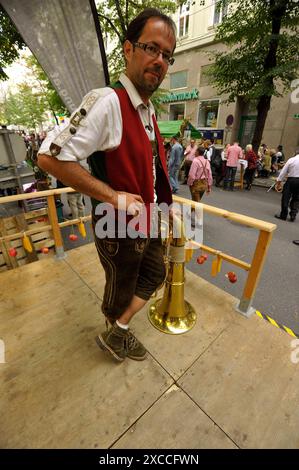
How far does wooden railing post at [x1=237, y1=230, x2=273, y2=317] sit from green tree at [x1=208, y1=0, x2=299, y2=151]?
8.30m

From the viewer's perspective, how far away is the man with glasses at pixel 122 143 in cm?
102

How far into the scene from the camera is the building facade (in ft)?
44.4

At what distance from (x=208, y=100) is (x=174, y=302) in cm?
1837

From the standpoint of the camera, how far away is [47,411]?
1.48m

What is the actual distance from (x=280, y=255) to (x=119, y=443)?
4.00m

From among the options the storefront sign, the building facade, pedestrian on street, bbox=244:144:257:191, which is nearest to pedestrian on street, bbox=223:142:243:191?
pedestrian on street, bbox=244:144:257:191

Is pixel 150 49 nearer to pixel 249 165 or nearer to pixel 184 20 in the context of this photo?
pixel 249 165

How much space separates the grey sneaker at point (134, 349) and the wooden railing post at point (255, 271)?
3.63ft

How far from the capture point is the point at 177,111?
766 inches

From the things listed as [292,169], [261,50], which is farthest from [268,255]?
[261,50]

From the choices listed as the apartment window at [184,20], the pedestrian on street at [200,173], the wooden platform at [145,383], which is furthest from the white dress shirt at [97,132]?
the apartment window at [184,20]

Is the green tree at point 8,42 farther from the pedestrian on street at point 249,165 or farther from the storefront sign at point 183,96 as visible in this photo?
the storefront sign at point 183,96

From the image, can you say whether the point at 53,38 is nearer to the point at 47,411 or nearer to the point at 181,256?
the point at 181,256

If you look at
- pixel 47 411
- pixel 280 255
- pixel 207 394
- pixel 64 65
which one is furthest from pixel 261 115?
pixel 47 411
